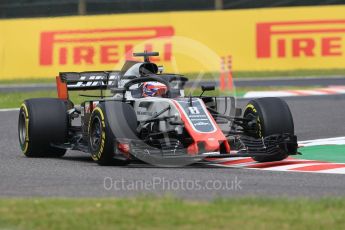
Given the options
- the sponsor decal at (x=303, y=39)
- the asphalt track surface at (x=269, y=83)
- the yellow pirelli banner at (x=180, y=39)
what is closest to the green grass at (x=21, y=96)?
the asphalt track surface at (x=269, y=83)

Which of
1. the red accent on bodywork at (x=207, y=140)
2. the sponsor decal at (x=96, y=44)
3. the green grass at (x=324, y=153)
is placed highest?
the sponsor decal at (x=96, y=44)

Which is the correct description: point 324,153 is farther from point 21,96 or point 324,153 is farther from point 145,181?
point 21,96

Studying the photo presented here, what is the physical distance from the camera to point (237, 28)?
26.9 metres

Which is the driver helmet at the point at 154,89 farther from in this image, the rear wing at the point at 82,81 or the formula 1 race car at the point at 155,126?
the rear wing at the point at 82,81

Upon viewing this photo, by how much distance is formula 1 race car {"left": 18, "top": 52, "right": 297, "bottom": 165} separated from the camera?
444 inches

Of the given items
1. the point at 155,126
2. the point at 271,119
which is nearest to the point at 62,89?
the point at 155,126

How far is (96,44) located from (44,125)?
45.4ft

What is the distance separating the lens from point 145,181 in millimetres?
9992

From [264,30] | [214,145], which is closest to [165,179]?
[214,145]

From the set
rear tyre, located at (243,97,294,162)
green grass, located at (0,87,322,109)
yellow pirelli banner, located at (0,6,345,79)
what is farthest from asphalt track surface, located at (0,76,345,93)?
rear tyre, located at (243,97,294,162)

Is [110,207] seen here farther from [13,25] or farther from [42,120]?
[13,25]

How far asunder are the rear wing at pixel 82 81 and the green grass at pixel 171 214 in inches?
204

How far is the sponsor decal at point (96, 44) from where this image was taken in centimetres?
2641

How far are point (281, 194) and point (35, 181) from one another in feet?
8.53
